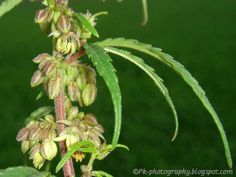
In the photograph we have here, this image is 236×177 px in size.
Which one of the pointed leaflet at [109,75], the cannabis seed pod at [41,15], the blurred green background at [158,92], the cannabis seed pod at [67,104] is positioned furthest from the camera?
the blurred green background at [158,92]

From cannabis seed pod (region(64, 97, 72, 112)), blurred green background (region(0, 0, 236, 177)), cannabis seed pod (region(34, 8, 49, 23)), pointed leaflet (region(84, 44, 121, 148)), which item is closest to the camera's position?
pointed leaflet (region(84, 44, 121, 148))

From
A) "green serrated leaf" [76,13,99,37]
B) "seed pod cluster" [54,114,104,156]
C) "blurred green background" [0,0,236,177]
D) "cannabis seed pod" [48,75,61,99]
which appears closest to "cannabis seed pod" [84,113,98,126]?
"seed pod cluster" [54,114,104,156]

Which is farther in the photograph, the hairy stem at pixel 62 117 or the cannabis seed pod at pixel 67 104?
the cannabis seed pod at pixel 67 104

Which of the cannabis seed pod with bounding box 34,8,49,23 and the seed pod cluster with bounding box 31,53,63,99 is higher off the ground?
the cannabis seed pod with bounding box 34,8,49,23

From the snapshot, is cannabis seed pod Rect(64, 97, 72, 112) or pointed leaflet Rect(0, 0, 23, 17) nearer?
pointed leaflet Rect(0, 0, 23, 17)

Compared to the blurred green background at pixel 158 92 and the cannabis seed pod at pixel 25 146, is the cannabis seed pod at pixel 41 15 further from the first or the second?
the blurred green background at pixel 158 92

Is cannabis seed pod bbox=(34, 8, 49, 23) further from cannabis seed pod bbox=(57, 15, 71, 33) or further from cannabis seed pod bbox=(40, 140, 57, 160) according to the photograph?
cannabis seed pod bbox=(40, 140, 57, 160)

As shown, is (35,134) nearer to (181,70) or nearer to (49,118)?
(49,118)

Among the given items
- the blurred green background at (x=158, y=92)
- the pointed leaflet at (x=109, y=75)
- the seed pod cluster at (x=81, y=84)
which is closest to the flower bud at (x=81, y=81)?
the seed pod cluster at (x=81, y=84)
